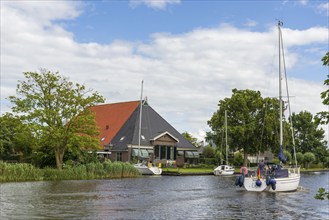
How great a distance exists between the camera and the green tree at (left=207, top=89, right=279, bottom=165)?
6844cm

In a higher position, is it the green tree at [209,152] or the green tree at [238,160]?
the green tree at [209,152]

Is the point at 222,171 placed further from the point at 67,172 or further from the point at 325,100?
the point at 325,100

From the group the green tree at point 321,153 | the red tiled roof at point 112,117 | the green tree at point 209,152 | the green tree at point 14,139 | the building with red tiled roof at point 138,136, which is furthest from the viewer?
the green tree at point 321,153

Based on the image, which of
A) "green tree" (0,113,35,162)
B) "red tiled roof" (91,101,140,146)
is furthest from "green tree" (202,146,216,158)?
"green tree" (0,113,35,162)

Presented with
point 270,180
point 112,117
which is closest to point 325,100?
point 270,180

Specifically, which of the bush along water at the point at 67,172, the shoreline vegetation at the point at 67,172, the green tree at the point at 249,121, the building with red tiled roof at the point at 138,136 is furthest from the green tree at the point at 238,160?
the bush along water at the point at 67,172

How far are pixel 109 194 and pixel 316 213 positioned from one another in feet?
46.6

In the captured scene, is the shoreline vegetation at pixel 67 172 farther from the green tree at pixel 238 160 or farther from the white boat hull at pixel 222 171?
the green tree at pixel 238 160

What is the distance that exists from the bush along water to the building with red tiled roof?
36.3ft

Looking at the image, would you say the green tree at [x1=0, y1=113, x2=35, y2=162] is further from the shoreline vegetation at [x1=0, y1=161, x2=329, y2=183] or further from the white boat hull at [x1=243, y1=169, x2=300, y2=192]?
the white boat hull at [x1=243, y1=169, x2=300, y2=192]

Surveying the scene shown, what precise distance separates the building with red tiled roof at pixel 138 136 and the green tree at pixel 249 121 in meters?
6.88

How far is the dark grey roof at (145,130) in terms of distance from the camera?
217 feet

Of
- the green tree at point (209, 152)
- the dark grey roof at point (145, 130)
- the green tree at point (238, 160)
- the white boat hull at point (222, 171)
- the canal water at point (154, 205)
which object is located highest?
the dark grey roof at point (145, 130)

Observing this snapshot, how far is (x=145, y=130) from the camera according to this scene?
228 feet
